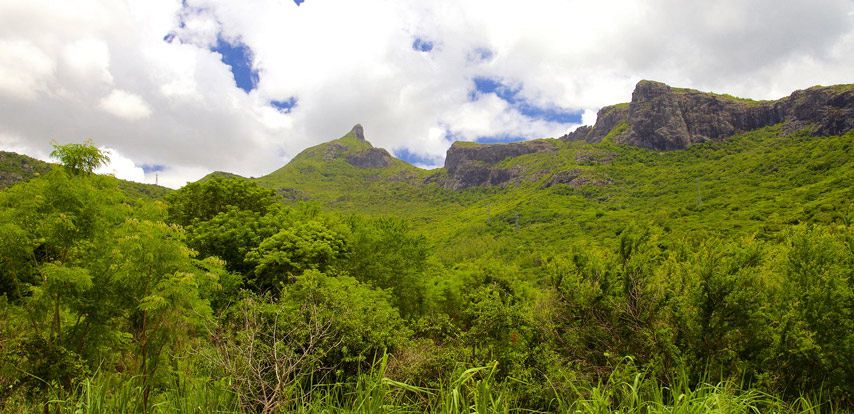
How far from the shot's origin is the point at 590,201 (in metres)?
122

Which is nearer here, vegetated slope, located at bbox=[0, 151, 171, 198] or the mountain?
the mountain

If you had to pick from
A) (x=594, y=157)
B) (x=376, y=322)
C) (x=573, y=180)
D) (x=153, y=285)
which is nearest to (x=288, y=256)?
(x=376, y=322)

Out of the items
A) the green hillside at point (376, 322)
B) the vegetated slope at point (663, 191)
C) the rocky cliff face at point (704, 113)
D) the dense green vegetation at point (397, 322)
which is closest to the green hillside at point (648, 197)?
the vegetated slope at point (663, 191)

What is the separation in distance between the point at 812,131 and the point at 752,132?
30756mm

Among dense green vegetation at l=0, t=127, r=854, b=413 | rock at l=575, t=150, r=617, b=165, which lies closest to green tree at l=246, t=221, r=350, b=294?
dense green vegetation at l=0, t=127, r=854, b=413

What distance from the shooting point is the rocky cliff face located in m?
132

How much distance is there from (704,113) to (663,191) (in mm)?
81631

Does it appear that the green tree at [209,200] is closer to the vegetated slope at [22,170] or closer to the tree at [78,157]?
the tree at [78,157]

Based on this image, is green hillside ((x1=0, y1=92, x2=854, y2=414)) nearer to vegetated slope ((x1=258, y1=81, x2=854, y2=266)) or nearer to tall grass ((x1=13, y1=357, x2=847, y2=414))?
tall grass ((x1=13, y1=357, x2=847, y2=414))

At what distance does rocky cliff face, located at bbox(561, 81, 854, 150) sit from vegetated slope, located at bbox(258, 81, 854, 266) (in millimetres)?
644

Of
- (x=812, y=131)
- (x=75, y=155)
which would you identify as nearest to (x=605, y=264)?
(x=75, y=155)

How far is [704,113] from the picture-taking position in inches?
6688

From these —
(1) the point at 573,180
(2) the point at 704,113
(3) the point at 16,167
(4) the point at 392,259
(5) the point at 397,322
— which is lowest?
(5) the point at 397,322

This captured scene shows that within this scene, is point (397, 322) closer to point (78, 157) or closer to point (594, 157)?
point (78, 157)
